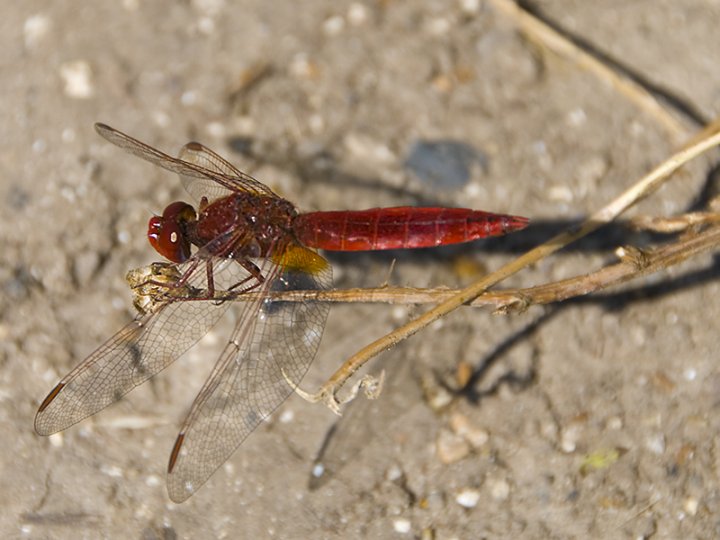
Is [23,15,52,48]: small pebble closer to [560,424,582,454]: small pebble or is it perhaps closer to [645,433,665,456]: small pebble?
[560,424,582,454]: small pebble

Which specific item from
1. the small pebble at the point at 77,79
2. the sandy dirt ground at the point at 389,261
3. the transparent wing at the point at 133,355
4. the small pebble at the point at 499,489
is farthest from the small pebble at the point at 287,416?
the small pebble at the point at 77,79

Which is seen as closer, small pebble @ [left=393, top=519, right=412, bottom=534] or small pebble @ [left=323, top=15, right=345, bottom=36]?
small pebble @ [left=393, top=519, right=412, bottom=534]

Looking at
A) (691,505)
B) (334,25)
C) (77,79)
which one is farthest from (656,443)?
(77,79)

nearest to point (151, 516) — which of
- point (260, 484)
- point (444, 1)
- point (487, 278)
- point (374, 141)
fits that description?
point (260, 484)

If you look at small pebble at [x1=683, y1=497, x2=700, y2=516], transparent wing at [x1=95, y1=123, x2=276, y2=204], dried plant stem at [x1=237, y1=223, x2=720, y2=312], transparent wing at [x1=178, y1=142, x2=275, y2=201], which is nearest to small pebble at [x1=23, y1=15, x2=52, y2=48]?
transparent wing at [x1=95, y1=123, x2=276, y2=204]

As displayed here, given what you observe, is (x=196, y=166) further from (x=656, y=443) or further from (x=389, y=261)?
(x=656, y=443)

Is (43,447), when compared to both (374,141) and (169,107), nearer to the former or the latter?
(169,107)

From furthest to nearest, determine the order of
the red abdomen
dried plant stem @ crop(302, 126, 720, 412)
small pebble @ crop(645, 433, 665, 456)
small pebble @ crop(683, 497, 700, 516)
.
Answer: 1. the red abdomen
2. small pebble @ crop(645, 433, 665, 456)
3. small pebble @ crop(683, 497, 700, 516)
4. dried plant stem @ crop(302, 126, 720, 412)

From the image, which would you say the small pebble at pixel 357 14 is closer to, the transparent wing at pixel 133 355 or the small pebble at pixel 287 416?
the transparent wing at pixel 133 355
